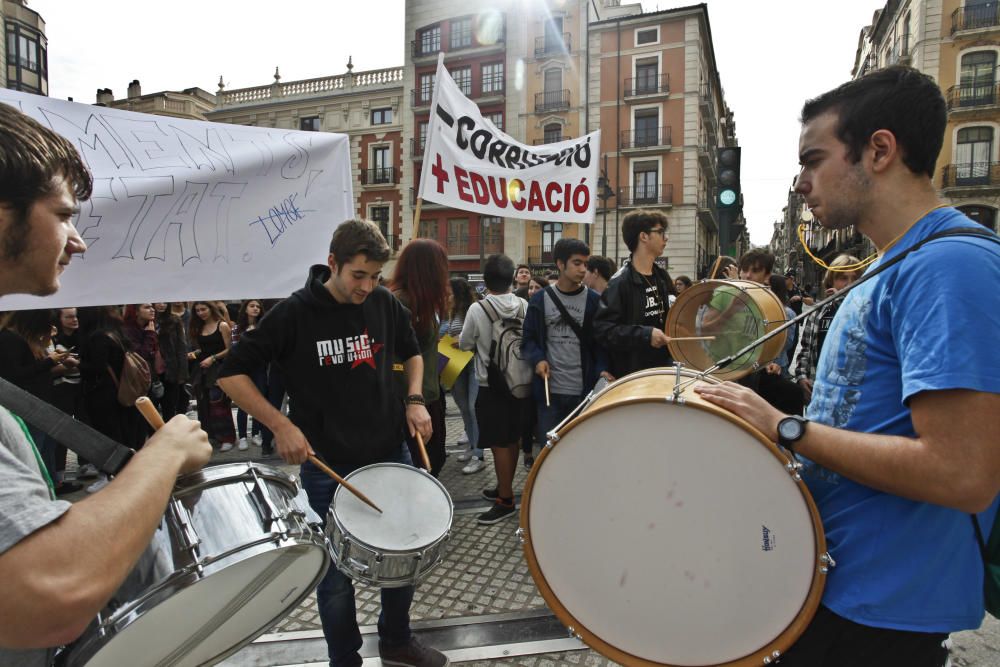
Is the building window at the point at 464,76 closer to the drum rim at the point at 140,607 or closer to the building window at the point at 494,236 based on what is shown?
the building window at the point at 494,236

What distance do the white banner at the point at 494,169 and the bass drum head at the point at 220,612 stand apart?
3650 mm

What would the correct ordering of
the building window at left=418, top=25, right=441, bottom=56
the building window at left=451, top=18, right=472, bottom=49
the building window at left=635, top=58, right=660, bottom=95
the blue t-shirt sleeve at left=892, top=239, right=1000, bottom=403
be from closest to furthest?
1. the blue t-shirt sleeve at left=892, top=239, right=1000, bottom=403
2. the building window at left=635, top=58, right=660, bottom=95
3. the building window at left=451, top=18, right=472, bottom=49
4. the building window at left=418, top=25, right=441, bottom=56

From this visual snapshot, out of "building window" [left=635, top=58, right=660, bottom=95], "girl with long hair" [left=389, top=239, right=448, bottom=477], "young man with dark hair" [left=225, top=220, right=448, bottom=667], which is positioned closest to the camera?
"young man with dark hair" [left=225, top=220, right=448, bottom=667]

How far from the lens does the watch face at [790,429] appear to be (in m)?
1.28

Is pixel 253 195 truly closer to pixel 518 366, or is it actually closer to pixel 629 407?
pixel 518 366

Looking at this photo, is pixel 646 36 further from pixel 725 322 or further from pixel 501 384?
pixel 725 322

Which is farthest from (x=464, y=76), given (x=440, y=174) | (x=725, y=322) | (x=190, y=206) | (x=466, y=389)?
(x=725, y=322)

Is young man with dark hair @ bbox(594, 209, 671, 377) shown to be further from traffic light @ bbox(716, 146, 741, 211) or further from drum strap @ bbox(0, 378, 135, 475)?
traffic light @ bbox(716, 146, 741, 211)

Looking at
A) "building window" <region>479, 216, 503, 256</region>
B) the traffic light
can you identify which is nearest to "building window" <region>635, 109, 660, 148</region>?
"building window" <region>479, 216, 503, 256</region>

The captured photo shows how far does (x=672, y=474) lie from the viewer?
57.6 inches

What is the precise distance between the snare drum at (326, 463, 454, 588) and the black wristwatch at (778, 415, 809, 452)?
128cm

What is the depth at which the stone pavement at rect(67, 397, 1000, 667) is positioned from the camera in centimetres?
267

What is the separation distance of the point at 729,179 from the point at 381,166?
31.9 metres

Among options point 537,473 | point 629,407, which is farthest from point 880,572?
point 537,473
